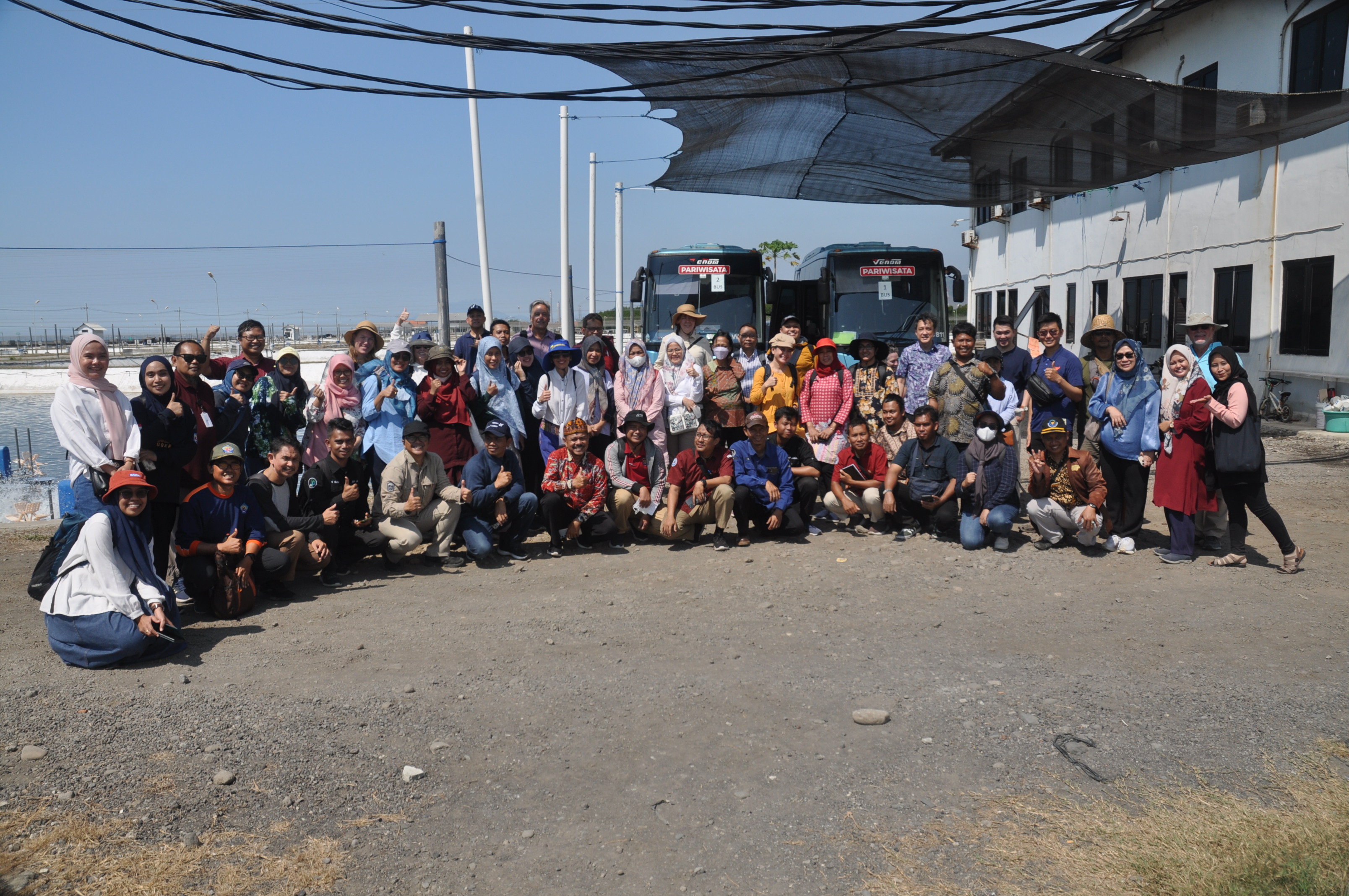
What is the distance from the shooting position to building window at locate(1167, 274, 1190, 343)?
55.4 ft

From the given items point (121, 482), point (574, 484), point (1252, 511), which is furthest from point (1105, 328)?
point (121, 482)

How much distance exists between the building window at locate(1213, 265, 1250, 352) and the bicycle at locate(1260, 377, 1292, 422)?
33.8 inches

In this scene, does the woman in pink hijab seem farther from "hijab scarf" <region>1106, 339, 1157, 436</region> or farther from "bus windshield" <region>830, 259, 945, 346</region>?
"bus windshield" <region>830, 259, 945, 346</region>

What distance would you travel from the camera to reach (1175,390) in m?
6.92

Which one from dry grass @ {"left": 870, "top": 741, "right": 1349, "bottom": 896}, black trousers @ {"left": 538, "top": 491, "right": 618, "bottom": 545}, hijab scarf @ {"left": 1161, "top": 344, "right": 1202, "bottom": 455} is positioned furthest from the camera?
black trousers @ {"left": 538, "top": 491, "right": 618, "bottom": 545}

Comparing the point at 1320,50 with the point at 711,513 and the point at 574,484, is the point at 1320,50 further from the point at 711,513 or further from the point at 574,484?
the point at 574,484

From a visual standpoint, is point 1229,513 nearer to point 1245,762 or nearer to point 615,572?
point 1245,762

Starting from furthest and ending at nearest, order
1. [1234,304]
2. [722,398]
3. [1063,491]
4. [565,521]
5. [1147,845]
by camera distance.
Result: [1234,304] → [722,398] → [565,521] → [1063,491] → [1147,845]

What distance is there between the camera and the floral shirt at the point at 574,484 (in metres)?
7.52

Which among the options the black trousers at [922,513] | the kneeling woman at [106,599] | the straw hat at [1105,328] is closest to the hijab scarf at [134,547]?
the kneeling woman at [106,599]

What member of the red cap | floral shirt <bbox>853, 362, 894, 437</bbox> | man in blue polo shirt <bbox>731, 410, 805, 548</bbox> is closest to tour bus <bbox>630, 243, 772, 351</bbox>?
floral shirt <bbox>853, 362, 894, 437</bbox>

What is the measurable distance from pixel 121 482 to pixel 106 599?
0.65 metres

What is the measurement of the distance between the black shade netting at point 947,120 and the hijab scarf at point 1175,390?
2.58 m

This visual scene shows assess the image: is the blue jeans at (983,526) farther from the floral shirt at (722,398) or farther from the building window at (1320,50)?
the building window at (1320,50)
